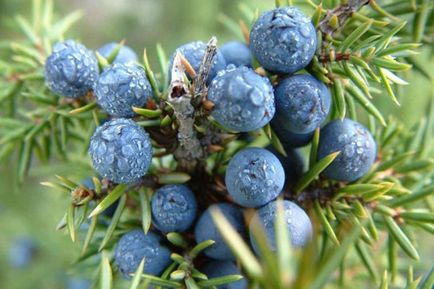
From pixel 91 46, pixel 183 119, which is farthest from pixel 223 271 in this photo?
pixel 91 46

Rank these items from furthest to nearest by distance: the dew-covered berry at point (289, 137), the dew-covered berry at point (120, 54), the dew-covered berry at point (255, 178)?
the dew-covered berry at point (120, 54) < the dew-covered berry at point (289, 137) < the dew-covered berry at point (255, 178)

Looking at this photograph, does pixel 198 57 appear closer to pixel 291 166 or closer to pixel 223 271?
pixel 291 166

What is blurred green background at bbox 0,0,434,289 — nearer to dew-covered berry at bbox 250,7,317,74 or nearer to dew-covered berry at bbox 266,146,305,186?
dew-covered berry at bbox 266,146,305,186

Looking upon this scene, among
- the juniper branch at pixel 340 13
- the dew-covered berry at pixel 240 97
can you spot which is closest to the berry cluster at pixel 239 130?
the dew-covered berry at pixel 240 97

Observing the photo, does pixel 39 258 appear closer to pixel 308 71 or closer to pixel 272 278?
pixel 308 71

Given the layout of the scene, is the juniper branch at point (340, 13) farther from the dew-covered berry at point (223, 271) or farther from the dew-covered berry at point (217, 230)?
the dew-covered berry at point (223, 271)

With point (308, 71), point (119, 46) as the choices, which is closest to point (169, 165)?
point (119, 46)
